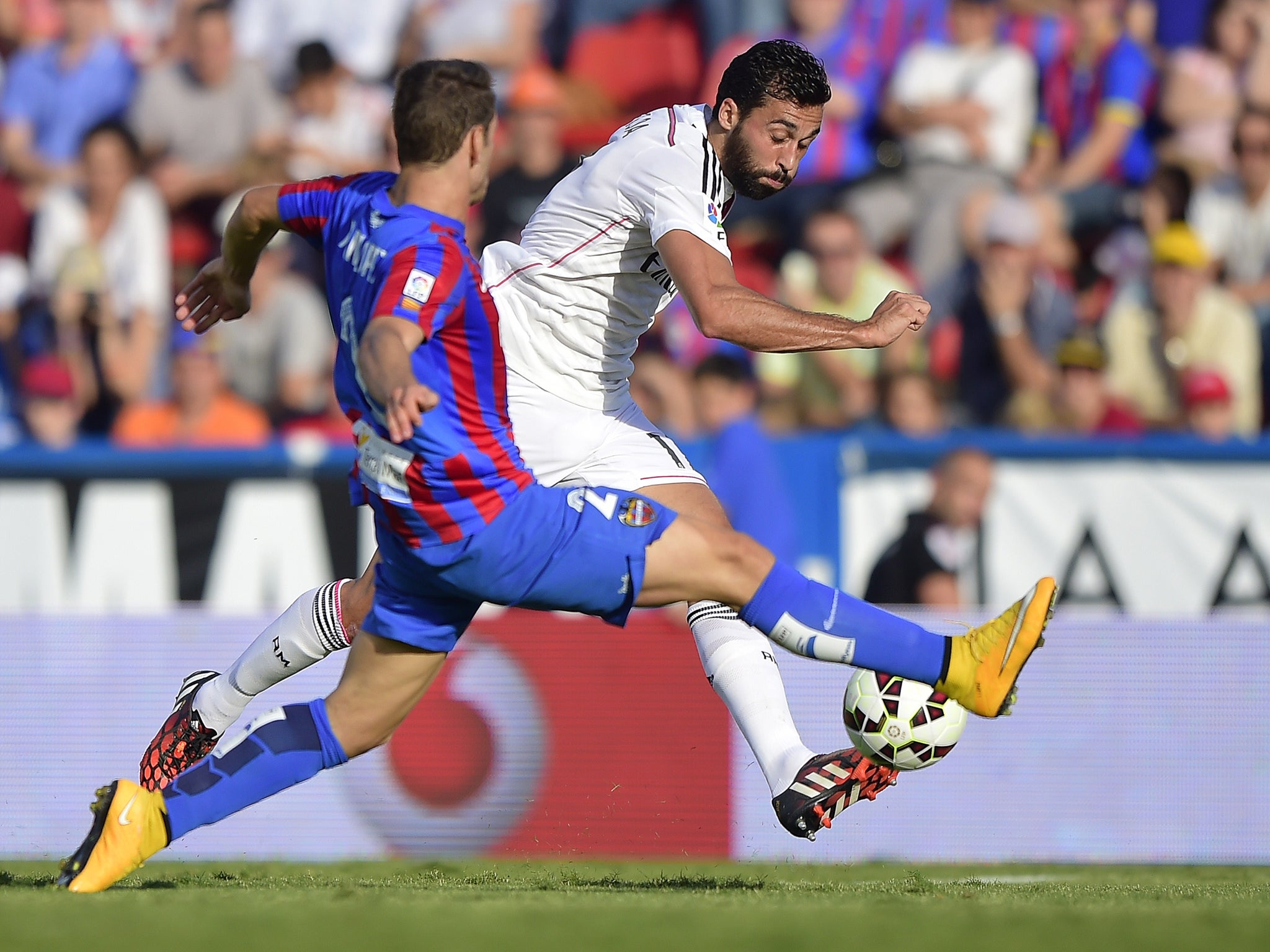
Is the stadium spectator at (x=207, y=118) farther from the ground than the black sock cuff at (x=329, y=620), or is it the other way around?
the stadium spectator at (x=207, y=118)

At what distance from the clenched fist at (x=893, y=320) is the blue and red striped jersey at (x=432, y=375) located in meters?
1.02

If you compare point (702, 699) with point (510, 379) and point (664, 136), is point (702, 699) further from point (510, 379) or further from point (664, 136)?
point (664, 136)

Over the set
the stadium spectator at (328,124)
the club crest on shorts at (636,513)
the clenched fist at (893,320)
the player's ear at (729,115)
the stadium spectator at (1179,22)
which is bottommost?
the club crest on shorts at (636,513)

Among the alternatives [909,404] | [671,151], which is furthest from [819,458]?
[671,151]

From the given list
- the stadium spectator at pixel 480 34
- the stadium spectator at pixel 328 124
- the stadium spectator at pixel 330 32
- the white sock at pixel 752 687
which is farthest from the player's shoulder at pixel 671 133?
the stadium spectator at pixel 330 32

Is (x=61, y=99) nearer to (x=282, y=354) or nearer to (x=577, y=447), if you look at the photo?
(x=282, y=354)

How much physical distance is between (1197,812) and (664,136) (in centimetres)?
458

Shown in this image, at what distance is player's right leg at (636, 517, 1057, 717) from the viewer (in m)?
4.61

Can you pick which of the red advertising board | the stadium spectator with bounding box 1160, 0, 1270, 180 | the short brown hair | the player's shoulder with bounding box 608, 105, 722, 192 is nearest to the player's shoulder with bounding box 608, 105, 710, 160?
the player's shoulder with bounding box 608, 105, 722, 192

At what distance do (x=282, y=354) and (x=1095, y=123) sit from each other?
5.46 m

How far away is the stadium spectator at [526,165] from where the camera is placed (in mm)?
10406

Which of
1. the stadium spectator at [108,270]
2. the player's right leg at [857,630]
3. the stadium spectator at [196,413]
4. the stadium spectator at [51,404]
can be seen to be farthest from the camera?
the stadium spectator at [108,270]

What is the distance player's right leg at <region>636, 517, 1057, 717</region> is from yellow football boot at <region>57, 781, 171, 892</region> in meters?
1.57

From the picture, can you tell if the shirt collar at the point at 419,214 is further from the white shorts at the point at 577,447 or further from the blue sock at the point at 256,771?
the blue sock at the point at 256,771
